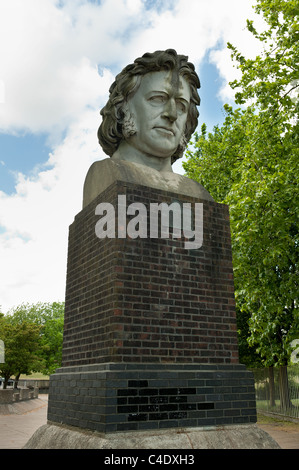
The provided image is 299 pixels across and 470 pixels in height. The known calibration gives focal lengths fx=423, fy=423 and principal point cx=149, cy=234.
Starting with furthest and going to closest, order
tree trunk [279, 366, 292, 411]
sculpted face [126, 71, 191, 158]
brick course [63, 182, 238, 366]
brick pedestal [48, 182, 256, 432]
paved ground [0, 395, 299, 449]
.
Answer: tree trunk [279, 366, 292, 411] < paved ground [0, 395, 299, 449] < sculpted face [126, 71, 191, 158] < brick course [63, 182, 238, 366] < brick pedestal [48, 182, 256, 432]

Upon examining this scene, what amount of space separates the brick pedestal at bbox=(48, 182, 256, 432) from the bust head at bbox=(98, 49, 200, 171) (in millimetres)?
865

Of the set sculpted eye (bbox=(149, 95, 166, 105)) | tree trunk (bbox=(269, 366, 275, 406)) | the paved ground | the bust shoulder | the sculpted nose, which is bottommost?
the paved ground

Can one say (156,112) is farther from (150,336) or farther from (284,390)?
(284,390)

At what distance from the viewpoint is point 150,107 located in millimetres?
5586

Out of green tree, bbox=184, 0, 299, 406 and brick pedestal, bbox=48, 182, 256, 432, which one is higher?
green tree, bbox=184, 0, 299, 406

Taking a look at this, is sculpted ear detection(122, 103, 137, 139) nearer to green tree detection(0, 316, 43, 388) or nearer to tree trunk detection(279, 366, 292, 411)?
tree trunk detection(279, 366, 292, 411)

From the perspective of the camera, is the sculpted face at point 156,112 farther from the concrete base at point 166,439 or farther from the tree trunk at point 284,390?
the tree trunk at point 284,390

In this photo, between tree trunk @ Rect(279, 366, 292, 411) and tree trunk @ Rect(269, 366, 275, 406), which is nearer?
tree trunk @ Rect(279, 366, 292, 411)

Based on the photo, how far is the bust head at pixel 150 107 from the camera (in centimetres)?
558

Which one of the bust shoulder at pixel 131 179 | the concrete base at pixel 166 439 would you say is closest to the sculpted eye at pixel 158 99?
the bust shoulder at pixel 131 179

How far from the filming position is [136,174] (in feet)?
17.3

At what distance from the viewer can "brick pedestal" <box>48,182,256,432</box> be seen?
421 cm

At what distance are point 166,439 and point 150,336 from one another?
3.27 ft

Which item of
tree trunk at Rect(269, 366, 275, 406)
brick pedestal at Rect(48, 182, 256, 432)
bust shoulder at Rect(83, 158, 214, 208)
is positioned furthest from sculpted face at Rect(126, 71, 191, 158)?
tree trunk at Rect(269, 366, 275, 406)
